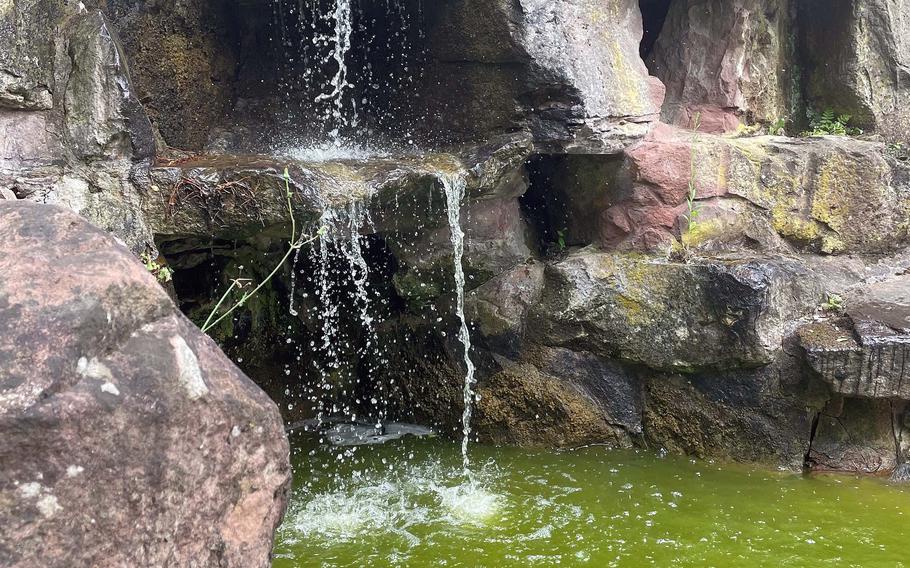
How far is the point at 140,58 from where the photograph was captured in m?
4.32

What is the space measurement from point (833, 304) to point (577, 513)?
1934 millimetres

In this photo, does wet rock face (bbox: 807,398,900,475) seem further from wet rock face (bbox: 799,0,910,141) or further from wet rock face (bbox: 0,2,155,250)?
wet rock face (bbox: 0,2,155,250)

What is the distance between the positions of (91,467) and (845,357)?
12.0 ft

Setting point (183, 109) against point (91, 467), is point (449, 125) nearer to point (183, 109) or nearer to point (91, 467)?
point (183, 109)

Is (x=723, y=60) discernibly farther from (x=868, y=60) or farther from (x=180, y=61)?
(x=180, y=61)

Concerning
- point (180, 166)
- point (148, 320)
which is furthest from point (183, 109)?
point (148, 320)

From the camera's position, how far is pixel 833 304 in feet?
14.2

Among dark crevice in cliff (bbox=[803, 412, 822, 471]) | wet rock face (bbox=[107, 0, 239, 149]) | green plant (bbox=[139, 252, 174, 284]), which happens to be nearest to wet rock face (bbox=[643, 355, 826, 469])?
dark crevice in cliff (bbox=[803, 412, 822, 471])

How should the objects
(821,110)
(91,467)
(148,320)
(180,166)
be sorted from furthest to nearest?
(821,110) → (180,166) → (148,320) → (91,467)

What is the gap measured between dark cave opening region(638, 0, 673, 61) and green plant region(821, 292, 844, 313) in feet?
7.40

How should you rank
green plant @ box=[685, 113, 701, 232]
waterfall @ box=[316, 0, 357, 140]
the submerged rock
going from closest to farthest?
1. the submerged rock
2. green plant @ box=[685, 113, 701, 232]
3. waterfall @ box=[316, 0, 357, 140]

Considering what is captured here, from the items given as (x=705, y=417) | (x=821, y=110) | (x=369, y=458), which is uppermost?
(x=821, y=110)

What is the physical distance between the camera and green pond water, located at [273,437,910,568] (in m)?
3.27

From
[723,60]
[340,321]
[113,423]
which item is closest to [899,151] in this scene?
[723,60]
